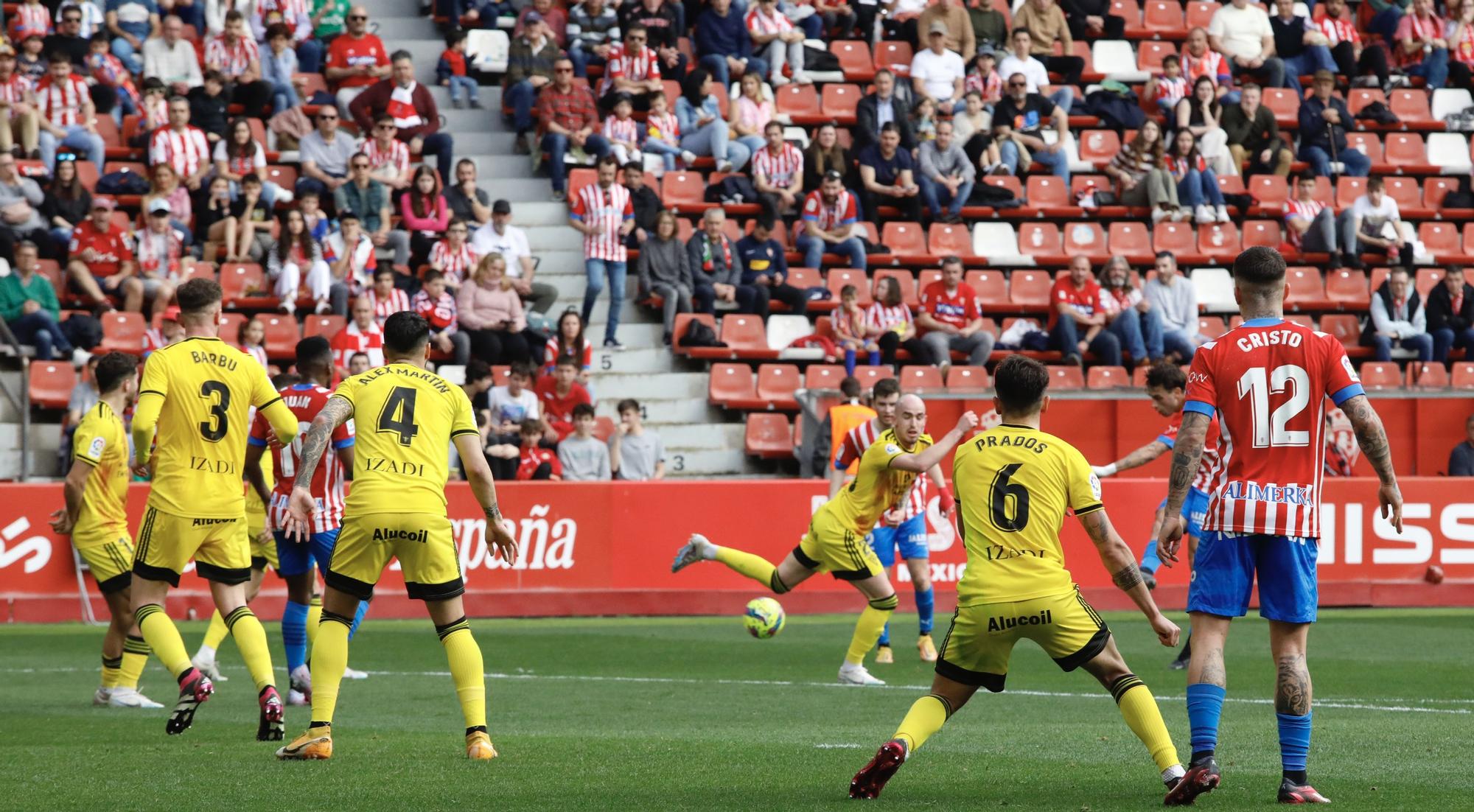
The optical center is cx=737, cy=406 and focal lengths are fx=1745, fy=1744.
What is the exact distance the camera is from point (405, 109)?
24.0 m

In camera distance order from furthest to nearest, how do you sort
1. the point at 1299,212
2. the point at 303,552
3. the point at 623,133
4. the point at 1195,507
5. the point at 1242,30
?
the point at 1242,30
the point at 1299,212
the point at 623,133
the point at 1195,507
the point at 303,552

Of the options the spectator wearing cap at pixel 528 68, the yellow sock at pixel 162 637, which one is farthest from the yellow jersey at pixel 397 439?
the spectator wearing cap at pixel 528 68

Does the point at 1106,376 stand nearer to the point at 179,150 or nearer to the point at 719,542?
the point at 719,542

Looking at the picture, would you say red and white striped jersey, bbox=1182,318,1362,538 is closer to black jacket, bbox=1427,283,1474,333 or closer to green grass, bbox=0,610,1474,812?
green grass, bbox=0,610,1474,812

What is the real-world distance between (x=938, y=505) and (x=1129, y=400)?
3.16m

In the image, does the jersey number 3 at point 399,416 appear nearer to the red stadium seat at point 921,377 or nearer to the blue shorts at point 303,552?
the blue shorts at point 303,552

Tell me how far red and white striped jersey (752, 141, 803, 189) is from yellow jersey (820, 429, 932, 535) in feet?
40.2

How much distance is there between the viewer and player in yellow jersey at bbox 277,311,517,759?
27.3 feet

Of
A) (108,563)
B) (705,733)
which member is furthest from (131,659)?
(705,733)

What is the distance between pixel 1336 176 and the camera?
2688 centimetres

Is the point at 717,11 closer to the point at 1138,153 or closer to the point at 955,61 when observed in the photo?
the point at 955,61

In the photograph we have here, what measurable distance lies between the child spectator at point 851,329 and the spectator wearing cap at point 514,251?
3.78 metres

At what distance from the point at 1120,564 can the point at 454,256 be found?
16.2 meters

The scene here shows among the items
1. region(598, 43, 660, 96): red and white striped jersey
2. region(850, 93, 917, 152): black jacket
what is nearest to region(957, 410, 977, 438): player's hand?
region(850, 93, 917, 152): black jacket
